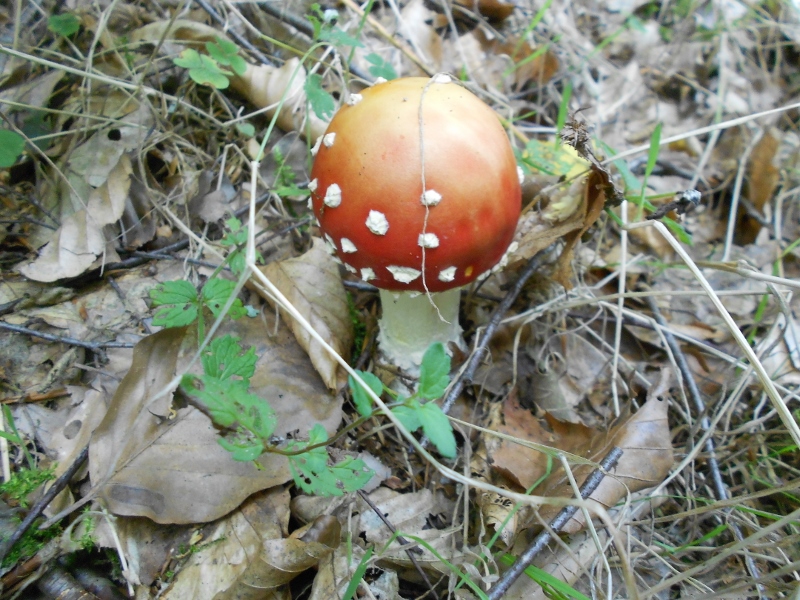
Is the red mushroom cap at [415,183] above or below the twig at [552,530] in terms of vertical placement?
above

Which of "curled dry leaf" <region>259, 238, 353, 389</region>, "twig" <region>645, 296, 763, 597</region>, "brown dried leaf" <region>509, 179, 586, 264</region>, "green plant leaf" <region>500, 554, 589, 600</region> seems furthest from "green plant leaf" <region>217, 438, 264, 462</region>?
"twig" <region>645, 296, 763, 597</region>

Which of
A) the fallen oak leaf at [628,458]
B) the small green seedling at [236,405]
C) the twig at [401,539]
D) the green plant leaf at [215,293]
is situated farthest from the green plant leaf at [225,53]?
the fallen oak leaf at [628,458]

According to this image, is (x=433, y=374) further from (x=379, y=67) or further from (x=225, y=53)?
(x=225, y=53)

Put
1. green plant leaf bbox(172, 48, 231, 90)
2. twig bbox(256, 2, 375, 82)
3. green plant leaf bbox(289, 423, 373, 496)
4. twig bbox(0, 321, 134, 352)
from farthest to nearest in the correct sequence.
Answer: twig bbox(256, 2, 375, 82) < green plant leaf bbox(172, 48, 231, 90) < twig bbox(0, 321, 134, 352) < green plant leaf bbox(289, 423, 373, 496)

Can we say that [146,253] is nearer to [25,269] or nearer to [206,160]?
[25,269]

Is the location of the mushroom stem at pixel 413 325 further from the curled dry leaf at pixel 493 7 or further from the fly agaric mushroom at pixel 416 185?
the curled dry leaf at pixel 493 7

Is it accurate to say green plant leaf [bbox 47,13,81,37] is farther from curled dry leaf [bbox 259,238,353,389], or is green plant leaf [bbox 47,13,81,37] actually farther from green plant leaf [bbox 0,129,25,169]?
curled dry leaf [bbox 259,238,353,389]
